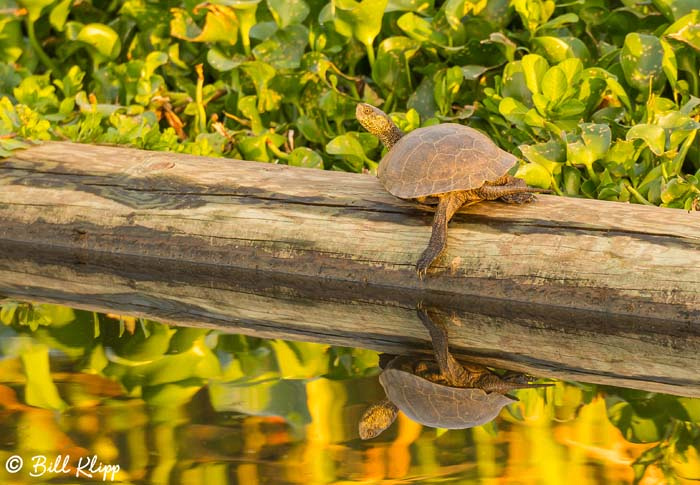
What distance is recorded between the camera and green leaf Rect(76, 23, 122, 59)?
667 cm

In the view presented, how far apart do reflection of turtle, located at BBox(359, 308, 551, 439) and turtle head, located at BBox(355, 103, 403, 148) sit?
139 centimetres

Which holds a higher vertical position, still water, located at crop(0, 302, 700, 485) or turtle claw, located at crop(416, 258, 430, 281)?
turtle claw, located at crop(416, 258, 430, 281)

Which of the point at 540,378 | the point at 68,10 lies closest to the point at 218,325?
the point at 540,378

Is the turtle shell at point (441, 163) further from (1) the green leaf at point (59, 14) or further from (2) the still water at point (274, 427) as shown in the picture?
(1) the green leaf at point (59, 14)

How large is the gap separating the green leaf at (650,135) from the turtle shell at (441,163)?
1.85 feet

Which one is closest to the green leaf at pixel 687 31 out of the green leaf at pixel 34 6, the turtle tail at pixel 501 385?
the turtle tail at pixel 501 385

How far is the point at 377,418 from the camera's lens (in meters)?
3.41

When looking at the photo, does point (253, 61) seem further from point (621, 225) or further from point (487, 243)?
point (621, 225)

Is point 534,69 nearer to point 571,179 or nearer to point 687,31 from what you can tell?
point 571,179

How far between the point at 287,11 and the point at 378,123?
1.20 metres

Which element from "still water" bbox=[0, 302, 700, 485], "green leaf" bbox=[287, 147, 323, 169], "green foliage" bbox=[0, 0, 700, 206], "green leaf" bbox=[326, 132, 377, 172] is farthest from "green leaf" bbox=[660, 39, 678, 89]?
"still water" bbox=[0, 302, 700, 485]

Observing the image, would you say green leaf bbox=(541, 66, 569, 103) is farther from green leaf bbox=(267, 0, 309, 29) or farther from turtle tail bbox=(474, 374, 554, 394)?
turtle tail bbox=(474, 374, 554, 394)

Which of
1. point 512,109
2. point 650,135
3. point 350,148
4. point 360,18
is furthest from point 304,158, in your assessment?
point 650,135

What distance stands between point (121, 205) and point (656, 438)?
2877mm
